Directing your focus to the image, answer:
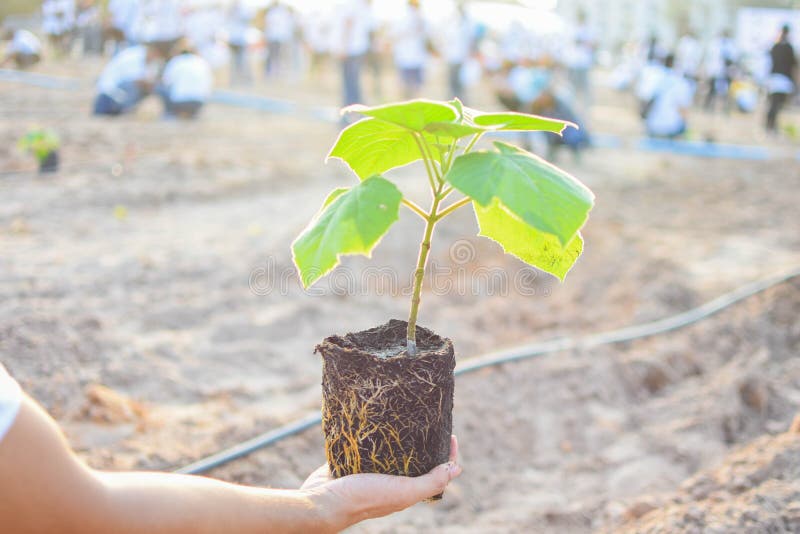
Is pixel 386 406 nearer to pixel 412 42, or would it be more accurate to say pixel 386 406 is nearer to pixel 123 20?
pixel 412 42

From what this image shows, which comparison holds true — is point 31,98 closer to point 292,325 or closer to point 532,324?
point 292,325

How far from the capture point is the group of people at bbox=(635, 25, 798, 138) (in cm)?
1014

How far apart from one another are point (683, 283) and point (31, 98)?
9260mm

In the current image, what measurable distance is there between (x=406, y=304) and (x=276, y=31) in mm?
12294

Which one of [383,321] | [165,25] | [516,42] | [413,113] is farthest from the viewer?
[516,42]

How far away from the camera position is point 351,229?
1.23 metres

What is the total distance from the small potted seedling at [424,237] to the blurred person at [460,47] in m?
10.3

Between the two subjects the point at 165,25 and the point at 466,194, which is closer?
the point at 466,194

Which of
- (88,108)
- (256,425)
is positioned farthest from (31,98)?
(256,425)

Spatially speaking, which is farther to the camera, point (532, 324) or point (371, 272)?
point (371, 272)

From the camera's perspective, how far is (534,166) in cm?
124

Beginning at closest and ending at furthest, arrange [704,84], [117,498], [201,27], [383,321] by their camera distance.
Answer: [117,498], [383,321], [201,27], [704,84]

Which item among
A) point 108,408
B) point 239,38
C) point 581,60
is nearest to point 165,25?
point 239,38

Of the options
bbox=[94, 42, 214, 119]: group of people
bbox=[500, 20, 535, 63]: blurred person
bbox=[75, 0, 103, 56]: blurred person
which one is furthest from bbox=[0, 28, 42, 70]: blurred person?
bbox=[500, 20, 535, 63]: blurred person
